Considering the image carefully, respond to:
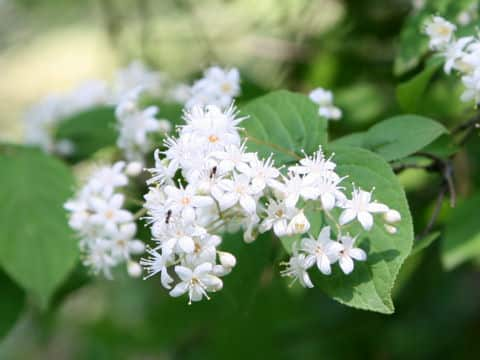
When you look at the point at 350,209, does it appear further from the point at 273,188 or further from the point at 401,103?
the point at 401,103

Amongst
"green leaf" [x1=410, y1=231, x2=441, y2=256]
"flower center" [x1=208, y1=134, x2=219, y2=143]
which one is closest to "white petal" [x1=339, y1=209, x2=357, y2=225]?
"green leaf" [x1=410, y1=231, x2=441, y2=256]

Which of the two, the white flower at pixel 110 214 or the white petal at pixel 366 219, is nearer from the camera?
the white petal at pixel 366 219

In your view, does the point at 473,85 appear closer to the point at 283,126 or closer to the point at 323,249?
the point at 283,126

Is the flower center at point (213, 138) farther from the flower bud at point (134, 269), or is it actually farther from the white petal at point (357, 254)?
the flower bud at point (134, 269)

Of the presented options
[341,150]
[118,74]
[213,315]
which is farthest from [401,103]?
[213,315]

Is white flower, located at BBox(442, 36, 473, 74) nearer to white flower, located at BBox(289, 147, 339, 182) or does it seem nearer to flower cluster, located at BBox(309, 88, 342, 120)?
flower cluster, located at BBox(309, 88, 342, 120)

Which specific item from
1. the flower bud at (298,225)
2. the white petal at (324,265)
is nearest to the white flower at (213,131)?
the flower bud at (298,225)

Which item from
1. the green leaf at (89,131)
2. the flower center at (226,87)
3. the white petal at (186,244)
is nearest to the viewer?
the white petal at (186,244)
